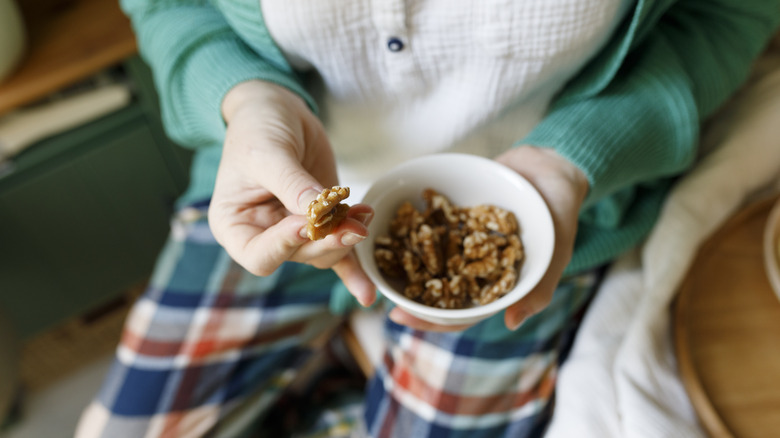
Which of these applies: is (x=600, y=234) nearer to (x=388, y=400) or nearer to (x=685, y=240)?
(x=685, y=240)

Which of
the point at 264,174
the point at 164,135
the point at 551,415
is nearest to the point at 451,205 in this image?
the point at 264,174

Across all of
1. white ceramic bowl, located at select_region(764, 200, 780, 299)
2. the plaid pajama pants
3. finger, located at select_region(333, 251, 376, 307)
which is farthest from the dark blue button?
white ceramic bowl, located at select_region(764, 200, 780, 299)

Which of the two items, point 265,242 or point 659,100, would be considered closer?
point 265,242

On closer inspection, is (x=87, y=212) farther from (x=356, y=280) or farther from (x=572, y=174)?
(x=572, y=174)

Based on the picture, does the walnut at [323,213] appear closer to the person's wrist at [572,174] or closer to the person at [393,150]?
the person at [393,150]

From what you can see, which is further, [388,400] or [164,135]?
[164,135]

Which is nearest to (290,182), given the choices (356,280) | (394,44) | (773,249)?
(356,280)

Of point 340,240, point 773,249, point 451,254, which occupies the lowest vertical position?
point 773,249
